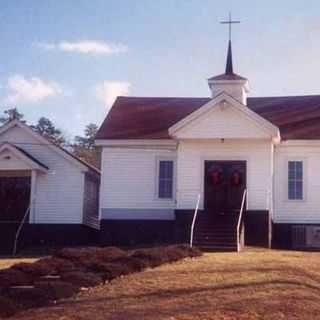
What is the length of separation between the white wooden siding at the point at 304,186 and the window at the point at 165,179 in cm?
477

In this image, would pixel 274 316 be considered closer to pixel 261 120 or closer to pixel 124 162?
pixel 261 120

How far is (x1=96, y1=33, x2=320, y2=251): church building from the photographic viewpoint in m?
28.5

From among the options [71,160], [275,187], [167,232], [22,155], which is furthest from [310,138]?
[22,155]

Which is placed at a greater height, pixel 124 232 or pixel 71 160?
pixel 71 160

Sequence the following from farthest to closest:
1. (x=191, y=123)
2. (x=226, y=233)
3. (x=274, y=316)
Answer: (x=191, y=123), (x=226, y=233), (x=274, y=316)

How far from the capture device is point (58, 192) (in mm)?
32562

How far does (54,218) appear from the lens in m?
32.5

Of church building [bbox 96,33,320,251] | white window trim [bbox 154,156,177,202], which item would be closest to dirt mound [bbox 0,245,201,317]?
church building [bbox 96,33,320,251]

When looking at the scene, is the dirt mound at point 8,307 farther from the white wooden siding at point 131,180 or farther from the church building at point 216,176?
the white wooden siding at point 131,180

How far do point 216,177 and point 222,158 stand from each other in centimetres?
86

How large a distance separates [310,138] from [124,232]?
9431 mm

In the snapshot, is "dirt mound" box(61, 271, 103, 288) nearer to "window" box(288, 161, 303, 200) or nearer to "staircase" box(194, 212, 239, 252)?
"staircase" box(194, 212, 239, 252)

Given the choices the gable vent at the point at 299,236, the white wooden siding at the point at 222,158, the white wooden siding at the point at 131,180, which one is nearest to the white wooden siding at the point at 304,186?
the gable vent at the point at 299,236

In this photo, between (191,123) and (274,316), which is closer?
(274,316)
